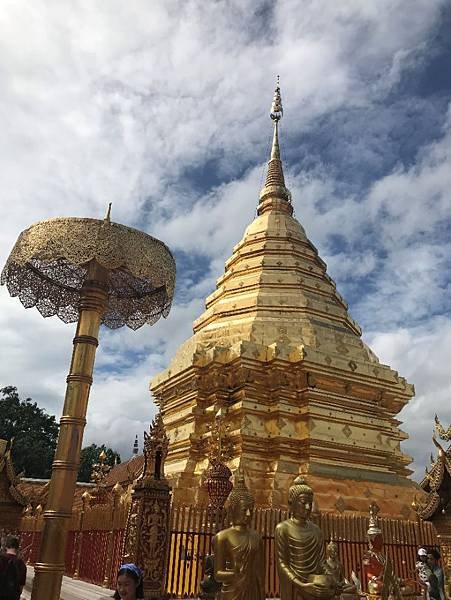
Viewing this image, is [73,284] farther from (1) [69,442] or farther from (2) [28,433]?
(2) [28,433]

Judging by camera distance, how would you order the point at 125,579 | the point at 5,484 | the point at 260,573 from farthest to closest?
the point at 5,484 < the point at 260,573 < the point at 125,579

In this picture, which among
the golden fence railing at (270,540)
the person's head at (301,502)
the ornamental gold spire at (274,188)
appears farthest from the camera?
the ornamental gold spire at (274,188)

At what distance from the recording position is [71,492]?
6266 millimetres

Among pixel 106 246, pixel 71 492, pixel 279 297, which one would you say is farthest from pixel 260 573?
pixel 279 297

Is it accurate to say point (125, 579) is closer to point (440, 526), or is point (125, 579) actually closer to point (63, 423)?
point (63, 423)

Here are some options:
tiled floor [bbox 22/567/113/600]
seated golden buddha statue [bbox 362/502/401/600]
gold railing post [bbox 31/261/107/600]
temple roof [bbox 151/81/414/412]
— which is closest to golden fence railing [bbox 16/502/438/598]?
tiled floor [bbox 22/567/113/600]

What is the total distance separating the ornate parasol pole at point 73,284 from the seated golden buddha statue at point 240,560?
1865 millimetres

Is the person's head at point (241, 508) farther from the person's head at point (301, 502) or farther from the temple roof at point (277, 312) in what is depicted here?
the temple roof at point (277, 312)

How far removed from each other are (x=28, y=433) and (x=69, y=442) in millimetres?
40905

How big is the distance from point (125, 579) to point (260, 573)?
2.35 metres

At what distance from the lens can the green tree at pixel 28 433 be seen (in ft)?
135

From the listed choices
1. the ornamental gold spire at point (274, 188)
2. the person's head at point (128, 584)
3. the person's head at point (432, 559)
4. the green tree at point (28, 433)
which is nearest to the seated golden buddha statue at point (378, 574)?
the person's head at point (432, 559)

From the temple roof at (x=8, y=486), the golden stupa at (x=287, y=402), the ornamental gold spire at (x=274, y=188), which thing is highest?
the ornamental gold spire at (x=274, y=188)

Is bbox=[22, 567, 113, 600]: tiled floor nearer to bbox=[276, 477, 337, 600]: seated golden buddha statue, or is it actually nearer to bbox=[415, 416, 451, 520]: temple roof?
bbox=[276, 477, 337, 600]: seated golden buddha statue
